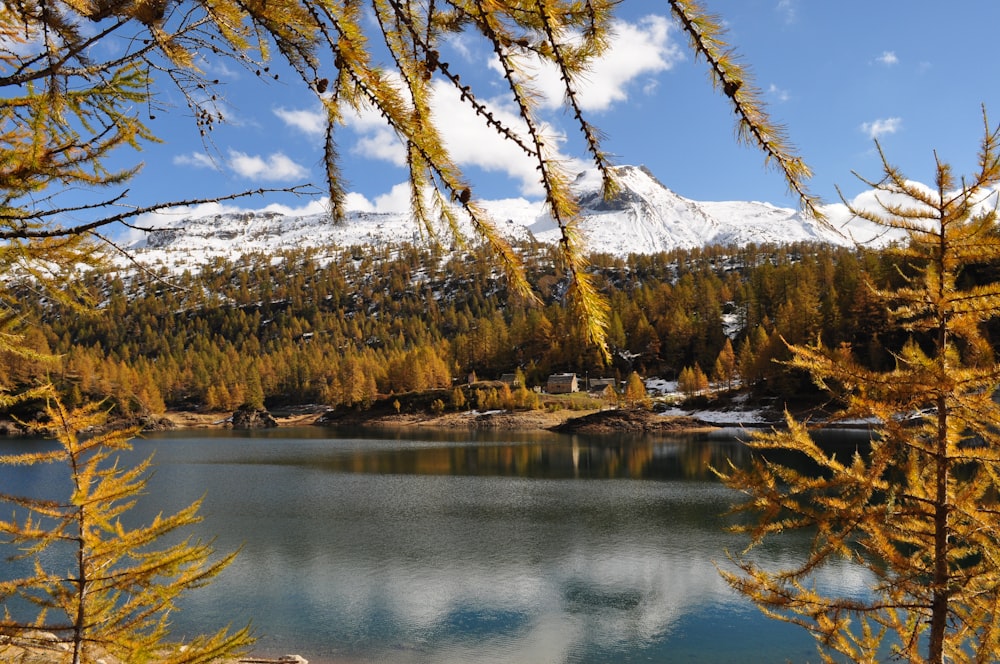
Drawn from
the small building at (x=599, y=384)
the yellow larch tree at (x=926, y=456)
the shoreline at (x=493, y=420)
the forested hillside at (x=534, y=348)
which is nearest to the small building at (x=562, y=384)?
the small building at (x=599, y=384)

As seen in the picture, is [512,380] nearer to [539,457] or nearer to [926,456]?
[539,457]

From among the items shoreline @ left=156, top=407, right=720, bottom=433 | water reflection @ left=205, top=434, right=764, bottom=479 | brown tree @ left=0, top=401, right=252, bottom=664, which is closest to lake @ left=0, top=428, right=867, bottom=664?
water reflection @ left=205, top=434, right=764, bottom=479

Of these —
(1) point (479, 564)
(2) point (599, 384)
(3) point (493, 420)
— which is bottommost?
(3) point (493, 420)

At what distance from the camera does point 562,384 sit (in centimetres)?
8831

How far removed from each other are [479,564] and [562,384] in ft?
231

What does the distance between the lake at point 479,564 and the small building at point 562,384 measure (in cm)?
4875

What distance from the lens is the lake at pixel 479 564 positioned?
43.7 ft

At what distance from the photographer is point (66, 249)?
4184mm

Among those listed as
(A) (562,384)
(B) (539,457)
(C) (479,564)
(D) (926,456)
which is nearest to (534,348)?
(A) (562,384)

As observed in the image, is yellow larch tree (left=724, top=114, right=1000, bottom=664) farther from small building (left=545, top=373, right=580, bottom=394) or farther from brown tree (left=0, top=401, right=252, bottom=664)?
small building (left=545, top=373, right=580, bottom=394)

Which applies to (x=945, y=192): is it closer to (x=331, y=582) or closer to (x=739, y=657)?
(x=739, y=657)

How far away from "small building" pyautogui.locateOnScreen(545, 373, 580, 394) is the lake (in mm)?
48746

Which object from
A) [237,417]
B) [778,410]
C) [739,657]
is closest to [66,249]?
[739,657]

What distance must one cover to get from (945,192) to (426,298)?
19028 centimetres
